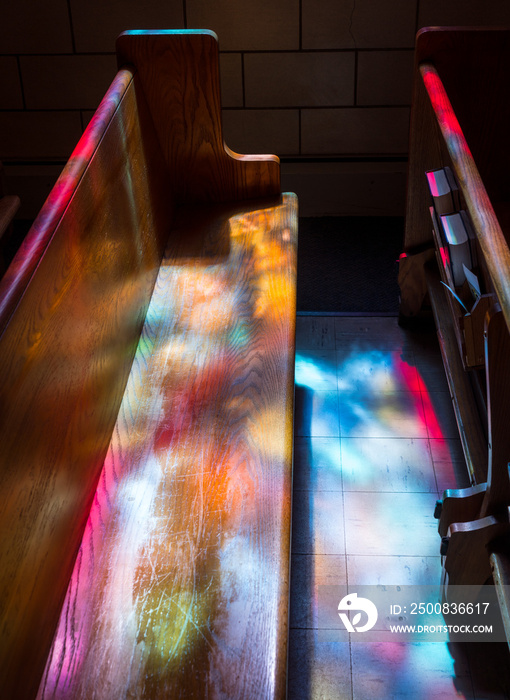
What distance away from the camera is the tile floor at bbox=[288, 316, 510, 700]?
1798mm

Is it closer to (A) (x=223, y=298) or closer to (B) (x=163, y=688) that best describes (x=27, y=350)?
(B) (x=163, y=688)

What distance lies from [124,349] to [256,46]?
2.17 m

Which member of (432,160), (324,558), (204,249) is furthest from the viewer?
(432,160)

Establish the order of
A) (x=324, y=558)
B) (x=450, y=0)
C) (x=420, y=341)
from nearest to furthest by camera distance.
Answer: (x=324, y=558)
(x=420, y=341)
(x=450, y=0)

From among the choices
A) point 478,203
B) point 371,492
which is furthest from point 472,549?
point 478,203

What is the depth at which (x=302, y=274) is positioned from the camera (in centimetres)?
338

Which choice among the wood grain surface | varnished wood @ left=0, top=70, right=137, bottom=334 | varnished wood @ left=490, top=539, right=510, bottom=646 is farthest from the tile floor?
varnished wood @ left=0, top=70, right=137, bottom=334

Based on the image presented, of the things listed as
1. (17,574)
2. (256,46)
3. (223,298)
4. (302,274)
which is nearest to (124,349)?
(223,298)

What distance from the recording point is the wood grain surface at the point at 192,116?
2.37m

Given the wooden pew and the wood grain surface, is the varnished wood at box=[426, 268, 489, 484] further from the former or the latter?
the wood grain surface

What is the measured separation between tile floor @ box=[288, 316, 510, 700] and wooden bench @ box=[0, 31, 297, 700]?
58 cm

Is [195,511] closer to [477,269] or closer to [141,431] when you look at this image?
[141,431]

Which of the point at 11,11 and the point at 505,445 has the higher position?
the point at 11,11

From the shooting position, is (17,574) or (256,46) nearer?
(17,574)
